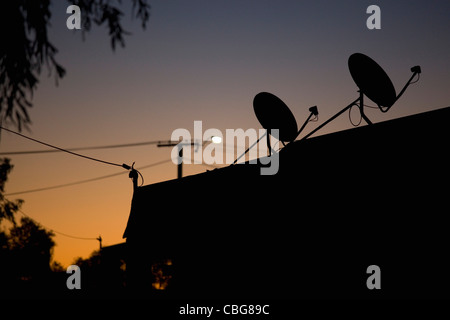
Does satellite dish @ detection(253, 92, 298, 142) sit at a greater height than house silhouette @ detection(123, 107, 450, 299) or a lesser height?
greater

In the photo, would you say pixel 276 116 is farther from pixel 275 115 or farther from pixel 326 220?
pixel 326 220

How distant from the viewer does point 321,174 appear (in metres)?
9.67

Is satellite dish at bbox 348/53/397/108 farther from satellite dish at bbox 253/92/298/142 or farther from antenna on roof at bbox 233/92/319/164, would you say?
satellite dish at bbox 253/92/298/142

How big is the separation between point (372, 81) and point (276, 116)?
2674 mm

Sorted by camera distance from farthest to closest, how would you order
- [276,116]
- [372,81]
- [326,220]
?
[276,116] → [372,81] → [326,220]

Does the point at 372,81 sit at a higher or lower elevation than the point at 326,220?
higher

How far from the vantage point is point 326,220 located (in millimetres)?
9328

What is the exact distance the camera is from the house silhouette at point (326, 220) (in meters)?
7.95

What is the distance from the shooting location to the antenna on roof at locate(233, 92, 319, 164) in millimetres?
11633

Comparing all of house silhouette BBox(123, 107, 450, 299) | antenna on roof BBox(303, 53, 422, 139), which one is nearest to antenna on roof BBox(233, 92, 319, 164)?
house silhouette BBox(123, 107, 450, 299)

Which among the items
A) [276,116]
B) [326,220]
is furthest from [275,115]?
[326,220]

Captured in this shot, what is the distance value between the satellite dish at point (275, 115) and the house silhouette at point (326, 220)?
669 mm

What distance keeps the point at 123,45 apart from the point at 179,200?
8.89 meters

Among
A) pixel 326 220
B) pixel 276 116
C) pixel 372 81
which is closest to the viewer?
pixel 326 220
